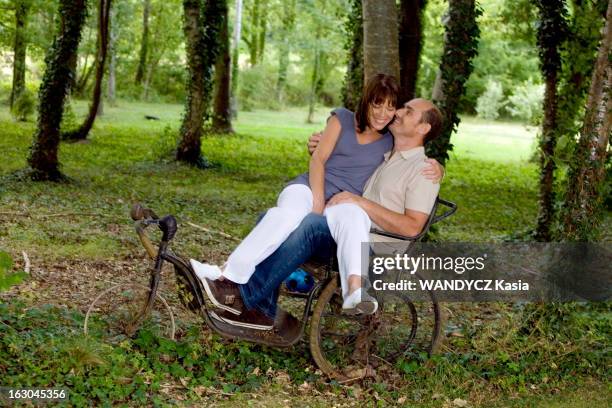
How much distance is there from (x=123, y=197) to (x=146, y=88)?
3143 cm

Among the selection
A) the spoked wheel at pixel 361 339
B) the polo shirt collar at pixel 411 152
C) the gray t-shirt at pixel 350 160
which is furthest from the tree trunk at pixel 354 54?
the polo shirt collar at pixel 411 152

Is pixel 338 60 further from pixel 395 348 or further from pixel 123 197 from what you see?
pixel 395 348

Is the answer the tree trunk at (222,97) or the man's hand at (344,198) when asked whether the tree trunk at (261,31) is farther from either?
the man's hand at (344,198)

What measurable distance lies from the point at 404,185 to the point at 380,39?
3.44 m

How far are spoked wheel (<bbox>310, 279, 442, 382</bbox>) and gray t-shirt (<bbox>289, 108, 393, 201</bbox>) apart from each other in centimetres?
65

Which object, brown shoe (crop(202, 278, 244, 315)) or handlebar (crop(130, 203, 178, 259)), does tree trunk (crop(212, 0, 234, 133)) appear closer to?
brown shoe (crop(202, 278, 244, 315))

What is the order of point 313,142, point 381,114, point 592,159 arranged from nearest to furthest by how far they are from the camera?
point 381,114 → point 313,142 → point 592,159

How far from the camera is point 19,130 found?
71.7ft

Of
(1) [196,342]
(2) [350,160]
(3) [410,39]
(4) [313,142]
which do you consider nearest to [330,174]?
(2) [350,160]

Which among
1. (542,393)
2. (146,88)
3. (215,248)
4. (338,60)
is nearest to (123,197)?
(215,248)

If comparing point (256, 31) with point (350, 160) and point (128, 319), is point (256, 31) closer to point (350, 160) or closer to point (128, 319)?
point (350, 160)

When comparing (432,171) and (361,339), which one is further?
(361,339)

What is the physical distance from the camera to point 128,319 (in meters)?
5.60

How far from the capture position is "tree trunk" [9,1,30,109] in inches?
947
